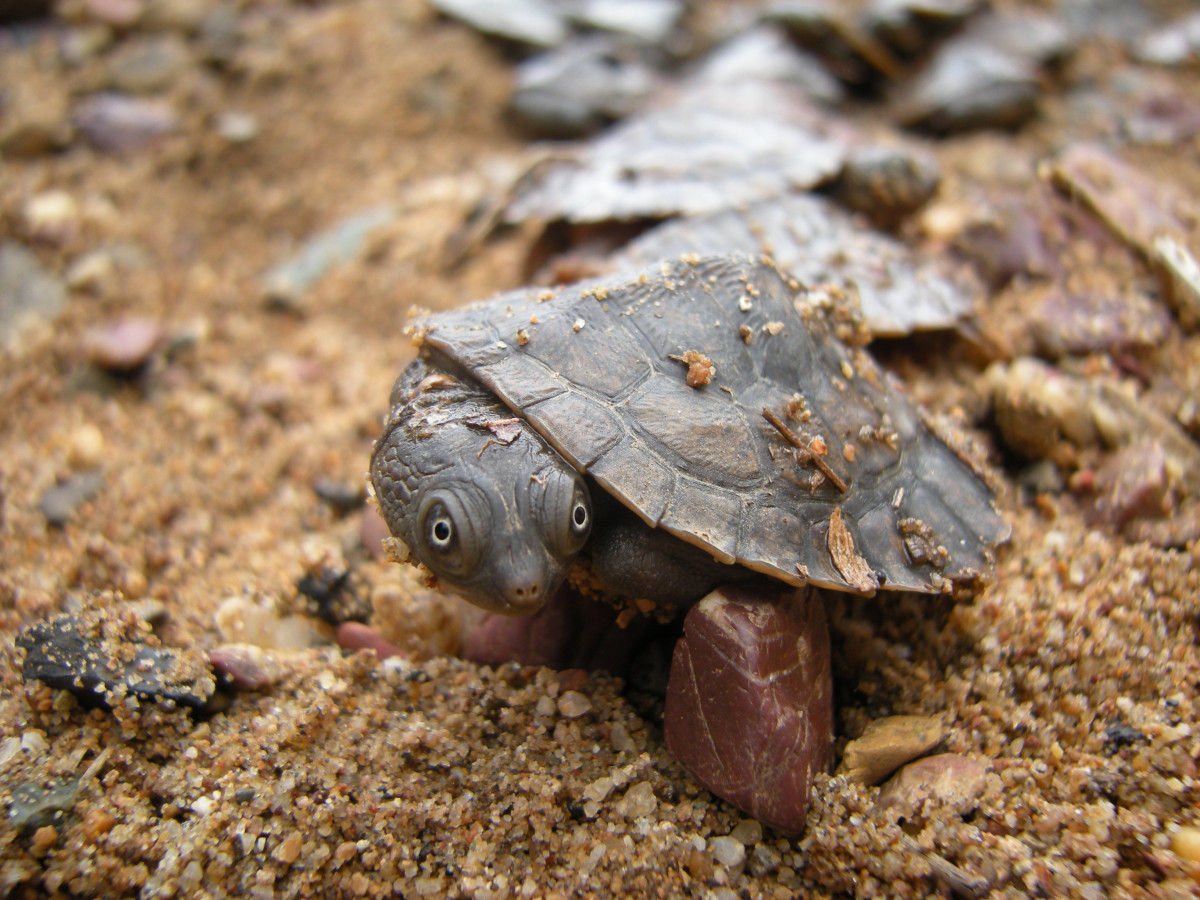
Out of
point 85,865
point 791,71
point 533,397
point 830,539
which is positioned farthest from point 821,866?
point 791,71

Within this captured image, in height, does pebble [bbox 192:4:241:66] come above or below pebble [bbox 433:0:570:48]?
below

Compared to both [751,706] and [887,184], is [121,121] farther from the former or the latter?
[751,706]

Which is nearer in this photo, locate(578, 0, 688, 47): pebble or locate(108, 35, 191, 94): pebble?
locate(108, 35, 191, 94): pebble

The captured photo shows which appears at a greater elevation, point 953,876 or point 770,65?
point 770,65

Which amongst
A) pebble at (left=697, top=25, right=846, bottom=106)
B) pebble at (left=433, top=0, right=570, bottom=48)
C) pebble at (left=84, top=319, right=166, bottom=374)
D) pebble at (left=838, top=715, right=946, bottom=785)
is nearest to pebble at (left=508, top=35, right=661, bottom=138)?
pebble at (left=433, top=0, right=570, bottom=48)

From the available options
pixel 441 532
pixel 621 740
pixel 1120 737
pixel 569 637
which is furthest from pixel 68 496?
pixel 1120 737

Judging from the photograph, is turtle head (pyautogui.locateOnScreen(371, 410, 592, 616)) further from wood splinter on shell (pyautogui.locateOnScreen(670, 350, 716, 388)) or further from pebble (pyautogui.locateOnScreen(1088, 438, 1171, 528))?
pebble (pyautogui.locateOnScreen(1088, 438, 1171, 528))

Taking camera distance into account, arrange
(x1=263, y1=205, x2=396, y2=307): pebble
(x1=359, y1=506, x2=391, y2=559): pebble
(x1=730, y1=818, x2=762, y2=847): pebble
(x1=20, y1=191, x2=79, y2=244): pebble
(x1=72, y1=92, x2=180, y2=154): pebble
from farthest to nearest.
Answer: (x1=72, y1=92, x2=180, y2=154): pebble → (x1=263, y1=205, x2=396, y2=307): pebble → (x1=20, y1=191, x2=79, y2=244): pebble → (x1=359, y1=506, x2=391, y2=559): pebble → (x1=730, y1=818, x2=762, y2=847): pebble

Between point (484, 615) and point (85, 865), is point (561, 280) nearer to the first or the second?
point (484, 615)
